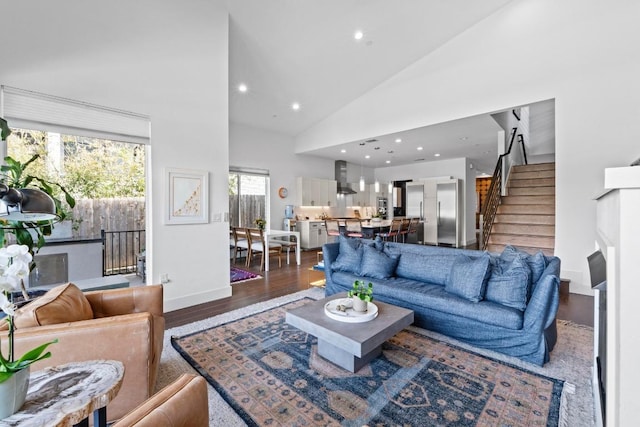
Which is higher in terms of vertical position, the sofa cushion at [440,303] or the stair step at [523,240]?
the stair step at [523,240]

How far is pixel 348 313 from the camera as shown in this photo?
2.36m

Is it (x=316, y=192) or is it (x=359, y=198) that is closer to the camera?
(x=316, y=192)

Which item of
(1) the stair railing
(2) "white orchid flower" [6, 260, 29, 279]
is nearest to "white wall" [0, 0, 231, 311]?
(2) "white orchid flower" [6, 260, 29, 279]

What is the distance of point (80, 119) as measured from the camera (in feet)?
10.0

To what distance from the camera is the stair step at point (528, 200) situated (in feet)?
18.7

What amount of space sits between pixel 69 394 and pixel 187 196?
3.08 metres

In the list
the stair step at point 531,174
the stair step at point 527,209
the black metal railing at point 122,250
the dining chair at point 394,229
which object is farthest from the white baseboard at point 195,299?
the stair step at point 531,174

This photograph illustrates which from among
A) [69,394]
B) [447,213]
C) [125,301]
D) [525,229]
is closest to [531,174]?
[525,229]

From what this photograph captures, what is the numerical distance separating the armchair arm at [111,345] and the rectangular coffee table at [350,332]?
1.09 m

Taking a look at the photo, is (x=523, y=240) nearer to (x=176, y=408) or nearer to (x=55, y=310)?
(x=176, y=408)

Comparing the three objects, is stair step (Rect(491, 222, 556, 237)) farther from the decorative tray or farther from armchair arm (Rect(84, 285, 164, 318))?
armchair arm (Rect(84, 285, 164, 318))

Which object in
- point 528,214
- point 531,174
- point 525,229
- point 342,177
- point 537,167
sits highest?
point 342,177

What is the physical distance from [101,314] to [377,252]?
109 inches

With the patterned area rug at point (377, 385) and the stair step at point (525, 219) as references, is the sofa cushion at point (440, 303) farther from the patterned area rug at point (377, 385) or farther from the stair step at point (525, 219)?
the stair step at point (525, 219)
